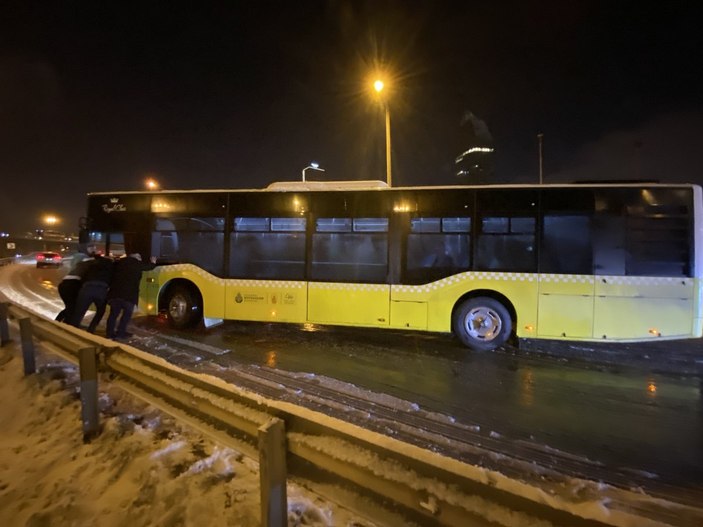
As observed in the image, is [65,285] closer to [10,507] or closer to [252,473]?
→ [10,507]

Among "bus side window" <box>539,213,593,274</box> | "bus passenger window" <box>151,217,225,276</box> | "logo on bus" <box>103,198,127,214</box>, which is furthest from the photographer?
"logo on bus" <box>103,198,127,214</box>

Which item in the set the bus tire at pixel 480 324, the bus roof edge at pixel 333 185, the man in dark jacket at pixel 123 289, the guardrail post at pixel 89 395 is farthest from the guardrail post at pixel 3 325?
the bus tire at pixel 480 324

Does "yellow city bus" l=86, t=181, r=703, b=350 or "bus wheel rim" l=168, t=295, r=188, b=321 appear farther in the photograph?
"bus wheel rim" l=168, t=295, r=188, b=321

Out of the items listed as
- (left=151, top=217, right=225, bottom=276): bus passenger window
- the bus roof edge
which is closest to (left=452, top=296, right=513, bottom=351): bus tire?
the bus roof edge

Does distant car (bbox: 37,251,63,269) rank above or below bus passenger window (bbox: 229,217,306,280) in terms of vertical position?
below

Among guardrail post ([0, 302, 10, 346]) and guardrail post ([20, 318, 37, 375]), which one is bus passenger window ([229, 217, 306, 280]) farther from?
guardrail post ([0, 302, 10, 346])

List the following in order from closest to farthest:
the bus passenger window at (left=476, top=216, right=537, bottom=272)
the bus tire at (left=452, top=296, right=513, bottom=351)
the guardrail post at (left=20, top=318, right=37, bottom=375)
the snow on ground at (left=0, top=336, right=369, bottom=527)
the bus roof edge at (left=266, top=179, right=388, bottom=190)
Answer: the snow on ground at (left=0, top=336, right=369, bottom=527) < the guardrail post at (left=20, top=318, right=37, bottom=375) < the bus passenger window at (left=476, top=216, right=537, bottom=272) < the bus tire at (left=452, top=296, right=513, bottom=351) < the bus roof edge at (left=266, top=179, right=388, bottom=190)

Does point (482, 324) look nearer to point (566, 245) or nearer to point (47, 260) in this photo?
point (566, 245)

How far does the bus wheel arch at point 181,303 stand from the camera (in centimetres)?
927

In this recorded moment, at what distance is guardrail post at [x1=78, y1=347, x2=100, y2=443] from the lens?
12.6 ft

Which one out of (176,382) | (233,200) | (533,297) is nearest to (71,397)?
(176,382)

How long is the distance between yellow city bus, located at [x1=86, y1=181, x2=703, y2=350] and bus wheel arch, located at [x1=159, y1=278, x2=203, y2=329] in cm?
3

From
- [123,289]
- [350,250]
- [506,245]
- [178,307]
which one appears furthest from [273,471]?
[178,307]

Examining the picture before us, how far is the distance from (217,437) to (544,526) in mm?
2186
